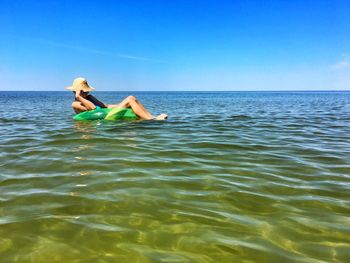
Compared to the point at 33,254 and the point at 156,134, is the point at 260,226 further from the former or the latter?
the point at 156,134

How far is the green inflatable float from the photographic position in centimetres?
1103

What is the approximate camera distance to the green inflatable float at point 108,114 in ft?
36.2

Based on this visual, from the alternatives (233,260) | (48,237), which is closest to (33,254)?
(48,237)

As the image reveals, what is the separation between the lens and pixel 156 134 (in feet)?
27.4

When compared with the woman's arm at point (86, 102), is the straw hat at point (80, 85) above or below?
above

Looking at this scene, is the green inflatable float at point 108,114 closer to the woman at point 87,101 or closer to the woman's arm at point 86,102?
the woman at point 87,101

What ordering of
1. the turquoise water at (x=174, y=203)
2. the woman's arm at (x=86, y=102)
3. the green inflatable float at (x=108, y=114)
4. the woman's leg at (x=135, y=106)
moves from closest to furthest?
1. the turquoise water at (x=174, y=203)
2. the green inflatable float at (x=108, y=114)
3. the woman's leg at (x=135, y=106)
4. the woman's arm at (x=86, y=102)

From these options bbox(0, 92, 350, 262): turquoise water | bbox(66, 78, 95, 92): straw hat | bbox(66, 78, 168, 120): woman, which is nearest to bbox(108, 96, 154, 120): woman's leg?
bbox(66, 78, 168, 120): woman

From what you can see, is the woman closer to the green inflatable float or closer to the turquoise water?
the green inflatable float

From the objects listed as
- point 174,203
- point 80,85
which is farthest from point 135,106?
point 174,203

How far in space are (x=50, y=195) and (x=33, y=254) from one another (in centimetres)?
134

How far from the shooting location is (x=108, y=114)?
1116cm

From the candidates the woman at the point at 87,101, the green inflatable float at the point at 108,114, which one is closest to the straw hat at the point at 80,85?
the woman at the point at 87,101

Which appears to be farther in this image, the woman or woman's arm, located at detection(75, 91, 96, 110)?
woman's arm, located at detection(75, 91, 96, 110)
